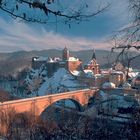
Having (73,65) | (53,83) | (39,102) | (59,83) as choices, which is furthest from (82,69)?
(39,102)

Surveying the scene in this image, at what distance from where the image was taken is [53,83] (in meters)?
39.4

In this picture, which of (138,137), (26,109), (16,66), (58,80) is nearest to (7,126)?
(26,109)

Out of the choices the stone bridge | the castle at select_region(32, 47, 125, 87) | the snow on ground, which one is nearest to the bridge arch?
the stone bridge

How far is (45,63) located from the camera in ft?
152

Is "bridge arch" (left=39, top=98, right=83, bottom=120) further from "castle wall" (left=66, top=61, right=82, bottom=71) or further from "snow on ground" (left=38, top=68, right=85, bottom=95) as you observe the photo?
"castle wall" (left=66, top=61, right=82, bottom=71)

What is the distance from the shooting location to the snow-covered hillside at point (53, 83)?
119 ft

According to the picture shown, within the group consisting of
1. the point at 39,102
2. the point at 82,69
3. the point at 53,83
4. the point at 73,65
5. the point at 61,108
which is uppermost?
the point at 73,65

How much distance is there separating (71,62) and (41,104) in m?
19.6

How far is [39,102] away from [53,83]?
679 inches

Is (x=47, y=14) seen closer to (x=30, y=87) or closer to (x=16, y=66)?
(x=30, y=87)

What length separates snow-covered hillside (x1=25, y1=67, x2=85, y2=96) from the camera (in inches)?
1426

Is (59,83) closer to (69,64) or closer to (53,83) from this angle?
(53,83)

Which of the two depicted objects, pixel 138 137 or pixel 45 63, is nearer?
pixel 138 137

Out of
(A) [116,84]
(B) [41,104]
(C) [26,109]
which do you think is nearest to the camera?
(C) [26,109]
